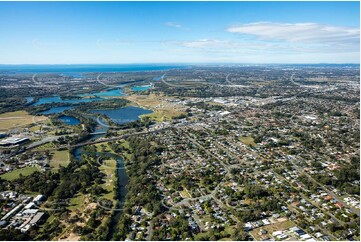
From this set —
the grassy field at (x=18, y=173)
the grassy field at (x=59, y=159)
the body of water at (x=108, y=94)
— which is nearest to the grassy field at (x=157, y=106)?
the body of water at (x=108, y=94)

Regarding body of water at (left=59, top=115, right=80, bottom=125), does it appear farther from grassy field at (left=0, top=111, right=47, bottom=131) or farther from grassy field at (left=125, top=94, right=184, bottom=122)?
grassy field at (left=125, top=94, right=184, bottom=122)

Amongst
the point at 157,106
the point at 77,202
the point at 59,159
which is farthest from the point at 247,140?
the point at 157,106

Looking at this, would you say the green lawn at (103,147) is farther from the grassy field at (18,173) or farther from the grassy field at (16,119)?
the grassy field at (16,119)

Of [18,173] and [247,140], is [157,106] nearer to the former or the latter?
[247,140]

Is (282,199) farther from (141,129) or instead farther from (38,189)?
(141,129)

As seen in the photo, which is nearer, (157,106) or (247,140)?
(247,140)
